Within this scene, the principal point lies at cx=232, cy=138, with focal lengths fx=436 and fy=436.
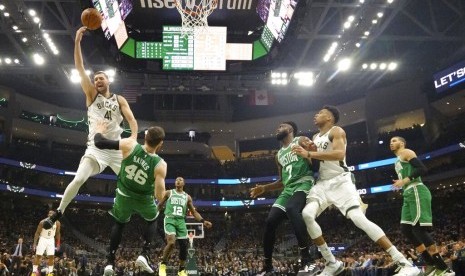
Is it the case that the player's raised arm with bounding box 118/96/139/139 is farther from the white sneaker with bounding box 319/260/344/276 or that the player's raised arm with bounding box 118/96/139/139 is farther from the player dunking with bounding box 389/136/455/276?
the player dunking with bounding box 389/136/455/276

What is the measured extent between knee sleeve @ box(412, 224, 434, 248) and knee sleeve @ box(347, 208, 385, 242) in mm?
1836

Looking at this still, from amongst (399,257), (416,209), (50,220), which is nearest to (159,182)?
(50,220)

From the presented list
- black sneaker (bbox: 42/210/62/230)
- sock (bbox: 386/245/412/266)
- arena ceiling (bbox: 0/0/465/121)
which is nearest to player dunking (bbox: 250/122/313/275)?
sock (bbox: 386/245/412/266)

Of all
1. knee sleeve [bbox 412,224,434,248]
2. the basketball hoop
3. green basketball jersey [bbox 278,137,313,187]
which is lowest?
knee sleeve [bbox 412,224,434,248]

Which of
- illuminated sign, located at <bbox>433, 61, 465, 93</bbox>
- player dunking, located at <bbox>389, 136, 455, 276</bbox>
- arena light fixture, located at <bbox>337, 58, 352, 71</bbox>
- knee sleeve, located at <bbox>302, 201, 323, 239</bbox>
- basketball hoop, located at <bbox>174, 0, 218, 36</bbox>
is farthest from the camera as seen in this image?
illuminated sign, located at <bbox>433, 61, 465, 93</bbox>

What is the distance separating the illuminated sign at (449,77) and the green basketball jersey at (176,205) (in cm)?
2312

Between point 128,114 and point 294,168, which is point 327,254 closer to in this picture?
point 294,168

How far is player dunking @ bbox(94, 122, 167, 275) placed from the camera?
5.64 metres

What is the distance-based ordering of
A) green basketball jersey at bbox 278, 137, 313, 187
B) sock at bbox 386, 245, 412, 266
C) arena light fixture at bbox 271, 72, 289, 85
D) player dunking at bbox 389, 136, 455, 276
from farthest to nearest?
arena light fixture at bbox 271, 72, 289, 85
player dunking at bbox 389, 136, 455, 276
green basketball jersey at bbox 278, 137, 313, 187
sock at bbox 386, 245, 412, 266

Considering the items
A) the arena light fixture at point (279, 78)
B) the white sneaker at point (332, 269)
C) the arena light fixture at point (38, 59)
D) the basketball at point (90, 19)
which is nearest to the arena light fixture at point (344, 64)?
the arena light fixture at point (279, 78)

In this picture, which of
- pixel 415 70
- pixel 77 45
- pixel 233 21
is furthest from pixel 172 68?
pixel 415 70

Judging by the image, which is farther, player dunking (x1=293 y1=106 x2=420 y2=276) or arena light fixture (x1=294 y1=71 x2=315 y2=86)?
arena light fixture (x1=294 y1=71 x2=315 y2=86)

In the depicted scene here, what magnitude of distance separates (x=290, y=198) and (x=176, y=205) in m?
3.99

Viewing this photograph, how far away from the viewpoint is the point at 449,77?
27.6 metres
